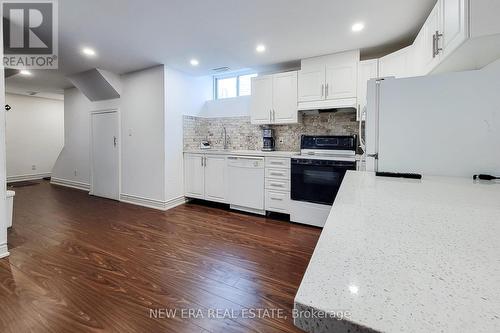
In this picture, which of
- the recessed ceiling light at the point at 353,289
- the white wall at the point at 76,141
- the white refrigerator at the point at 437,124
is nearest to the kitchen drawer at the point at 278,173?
the white refrigerator at the point at 437,124

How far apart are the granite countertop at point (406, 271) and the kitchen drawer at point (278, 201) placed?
7.92ft

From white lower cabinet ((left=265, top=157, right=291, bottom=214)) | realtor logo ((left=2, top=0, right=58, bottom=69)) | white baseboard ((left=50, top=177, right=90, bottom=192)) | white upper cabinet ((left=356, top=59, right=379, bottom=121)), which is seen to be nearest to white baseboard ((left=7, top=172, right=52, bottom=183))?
white baseboard ((left=50, top=177, right=90, bottom=192))

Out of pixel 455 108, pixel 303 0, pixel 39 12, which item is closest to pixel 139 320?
pixel 455 108

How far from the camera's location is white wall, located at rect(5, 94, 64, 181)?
19.2 ft

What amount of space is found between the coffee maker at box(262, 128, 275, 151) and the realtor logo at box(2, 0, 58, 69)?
9.34 ft

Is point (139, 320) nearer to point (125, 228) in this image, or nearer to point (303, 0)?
point (125, 228)

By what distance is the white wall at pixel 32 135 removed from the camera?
5.85 m

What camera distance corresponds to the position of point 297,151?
3.71m

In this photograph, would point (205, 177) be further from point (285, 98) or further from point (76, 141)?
point (76, 141)

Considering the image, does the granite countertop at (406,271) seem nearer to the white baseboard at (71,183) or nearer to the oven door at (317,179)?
the oven door at (317,179)

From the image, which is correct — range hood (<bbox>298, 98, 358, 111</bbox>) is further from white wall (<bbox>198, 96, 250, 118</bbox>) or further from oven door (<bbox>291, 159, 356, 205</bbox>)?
white wall (<bbox>198, 96, 250, 118</bbox>)

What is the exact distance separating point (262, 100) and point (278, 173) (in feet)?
4.01

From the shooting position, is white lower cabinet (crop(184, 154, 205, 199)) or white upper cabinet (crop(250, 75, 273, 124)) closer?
white upper cabinet (crop(250, 75, 273, 124))

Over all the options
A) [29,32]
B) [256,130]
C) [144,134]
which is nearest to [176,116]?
[144,134]
